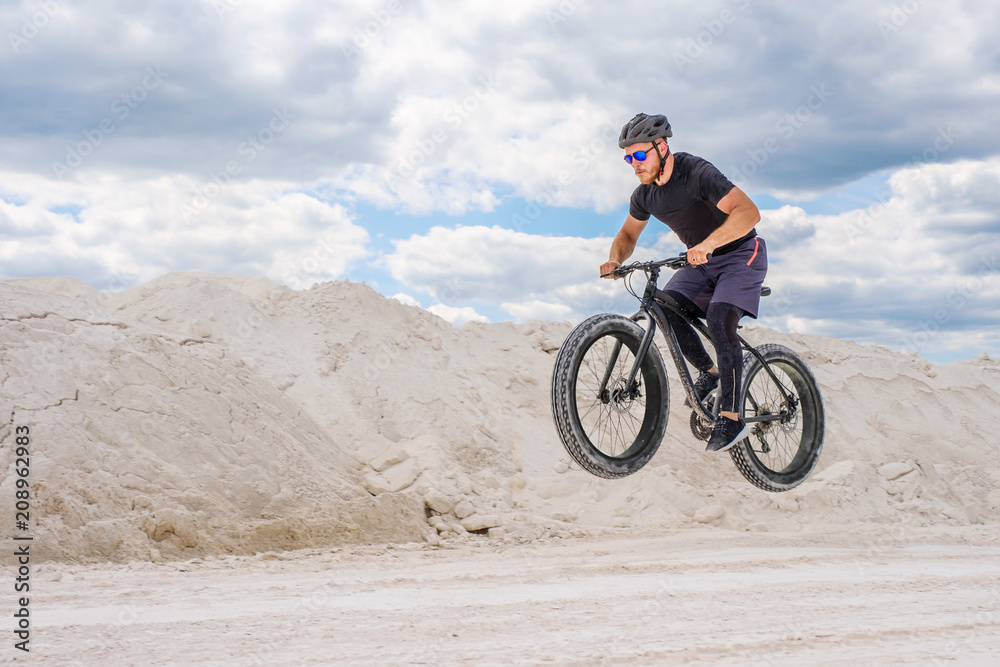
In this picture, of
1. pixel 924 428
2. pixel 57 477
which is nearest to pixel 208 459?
pixel 57 477

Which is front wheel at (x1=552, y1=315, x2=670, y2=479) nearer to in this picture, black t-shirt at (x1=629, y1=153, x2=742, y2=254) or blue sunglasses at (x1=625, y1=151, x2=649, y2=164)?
black t-shirt at (x1=629, y1=153, x2=742, y2=254)

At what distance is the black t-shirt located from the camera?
546cm

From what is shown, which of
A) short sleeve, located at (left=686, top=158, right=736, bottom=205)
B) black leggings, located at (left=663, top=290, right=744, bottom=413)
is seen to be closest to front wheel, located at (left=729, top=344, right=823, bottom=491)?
black leggings, located at (left=663, top=290, right=744, bottom=413)

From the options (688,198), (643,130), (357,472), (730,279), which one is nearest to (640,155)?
(643,130)

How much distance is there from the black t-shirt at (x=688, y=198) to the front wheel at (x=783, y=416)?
1.47 meters

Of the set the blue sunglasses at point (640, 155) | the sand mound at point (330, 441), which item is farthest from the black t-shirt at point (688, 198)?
the sand mound at point (330, 441)

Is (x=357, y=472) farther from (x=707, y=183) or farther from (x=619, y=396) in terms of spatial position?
(x=707, y=183)

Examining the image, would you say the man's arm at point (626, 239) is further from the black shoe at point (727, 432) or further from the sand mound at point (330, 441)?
the sand mound at point (330, 441)

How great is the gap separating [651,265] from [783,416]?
2278mm

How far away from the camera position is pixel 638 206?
5949 millimetres

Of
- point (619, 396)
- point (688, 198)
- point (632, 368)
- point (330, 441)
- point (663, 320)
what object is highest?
point (688, 198)

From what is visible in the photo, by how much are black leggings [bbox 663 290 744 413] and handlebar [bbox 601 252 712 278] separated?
440mm

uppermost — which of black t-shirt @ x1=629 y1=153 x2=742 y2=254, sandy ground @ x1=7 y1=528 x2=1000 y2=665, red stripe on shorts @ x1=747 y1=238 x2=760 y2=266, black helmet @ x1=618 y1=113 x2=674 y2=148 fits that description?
black helmet @ x1=618 y1=113 x2=674 y2=148

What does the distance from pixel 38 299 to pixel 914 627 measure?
9547 millimetres
